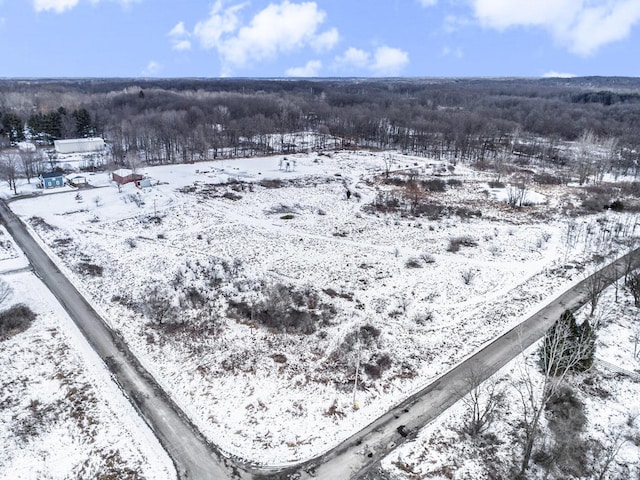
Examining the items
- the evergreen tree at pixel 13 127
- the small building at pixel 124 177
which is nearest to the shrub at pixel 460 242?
the small building at pixel 124 177

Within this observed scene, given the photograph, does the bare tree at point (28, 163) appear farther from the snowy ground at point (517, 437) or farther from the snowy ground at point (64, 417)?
the snowy ground at point (517, 437)

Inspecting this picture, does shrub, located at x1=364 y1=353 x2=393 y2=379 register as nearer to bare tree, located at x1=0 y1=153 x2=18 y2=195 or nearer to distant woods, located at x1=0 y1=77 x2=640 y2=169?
bare tree, located at x1=0 y1=153 x2=18 y2=195

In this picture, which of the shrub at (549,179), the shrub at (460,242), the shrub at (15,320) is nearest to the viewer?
the shrub at (15,320)

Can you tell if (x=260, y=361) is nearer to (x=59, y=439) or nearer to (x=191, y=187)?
(x=59, y=439)

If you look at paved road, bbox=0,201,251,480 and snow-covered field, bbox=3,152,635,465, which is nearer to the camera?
paved road, bbox=0,201,251,480

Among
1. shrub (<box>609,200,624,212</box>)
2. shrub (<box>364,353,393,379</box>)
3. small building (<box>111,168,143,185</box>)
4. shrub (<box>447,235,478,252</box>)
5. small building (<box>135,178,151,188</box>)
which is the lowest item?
shrub (<box>364,353,393,379</box>)

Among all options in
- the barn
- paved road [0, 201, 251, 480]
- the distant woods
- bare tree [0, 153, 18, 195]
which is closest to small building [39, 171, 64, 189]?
bare tree [0, 153, 18, 195]

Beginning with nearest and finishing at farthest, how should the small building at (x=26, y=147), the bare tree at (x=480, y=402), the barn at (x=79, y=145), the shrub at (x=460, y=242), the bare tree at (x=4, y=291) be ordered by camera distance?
the bare tree at (x=480, y=402)
the bare tree at (x=4, y=291)
the shrub at (x=460, y=242)
the small building at (x=26, y=147)
the barn at (x=79, y=145)
